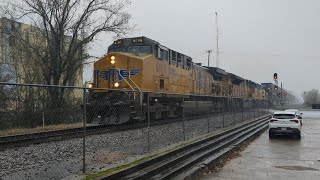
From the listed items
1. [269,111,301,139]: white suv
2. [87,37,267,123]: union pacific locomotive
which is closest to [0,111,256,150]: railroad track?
[87,37,267,123]: union pacific locomotive

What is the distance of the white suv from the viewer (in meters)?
20.5

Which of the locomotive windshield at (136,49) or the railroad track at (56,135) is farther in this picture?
the locomotive windshield at (136,49)

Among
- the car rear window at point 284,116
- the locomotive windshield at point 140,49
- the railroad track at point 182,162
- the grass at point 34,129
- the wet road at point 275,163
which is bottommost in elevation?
the wet road at point 275,163

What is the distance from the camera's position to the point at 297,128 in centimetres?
2052

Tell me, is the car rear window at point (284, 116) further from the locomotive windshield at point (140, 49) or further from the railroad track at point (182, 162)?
the locomotive windshield at point (140, 49)

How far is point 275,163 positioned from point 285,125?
28.5 feet

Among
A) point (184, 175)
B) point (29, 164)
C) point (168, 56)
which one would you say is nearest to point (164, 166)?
point (184, 175)

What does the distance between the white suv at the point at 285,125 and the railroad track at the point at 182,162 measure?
5687 mm

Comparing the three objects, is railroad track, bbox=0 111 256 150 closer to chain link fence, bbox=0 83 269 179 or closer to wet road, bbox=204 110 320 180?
chain link fence, bbox=0 83 269 179

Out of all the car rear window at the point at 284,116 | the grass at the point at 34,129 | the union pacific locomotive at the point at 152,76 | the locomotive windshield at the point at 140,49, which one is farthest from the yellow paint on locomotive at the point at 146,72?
the grass at the point at 34,129

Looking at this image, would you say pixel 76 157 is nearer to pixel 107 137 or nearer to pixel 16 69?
pixel 107 137

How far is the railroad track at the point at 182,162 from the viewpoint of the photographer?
8734mm

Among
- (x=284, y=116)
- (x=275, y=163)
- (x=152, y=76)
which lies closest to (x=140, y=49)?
(x=152, y=76)

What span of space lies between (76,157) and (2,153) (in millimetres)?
2733
